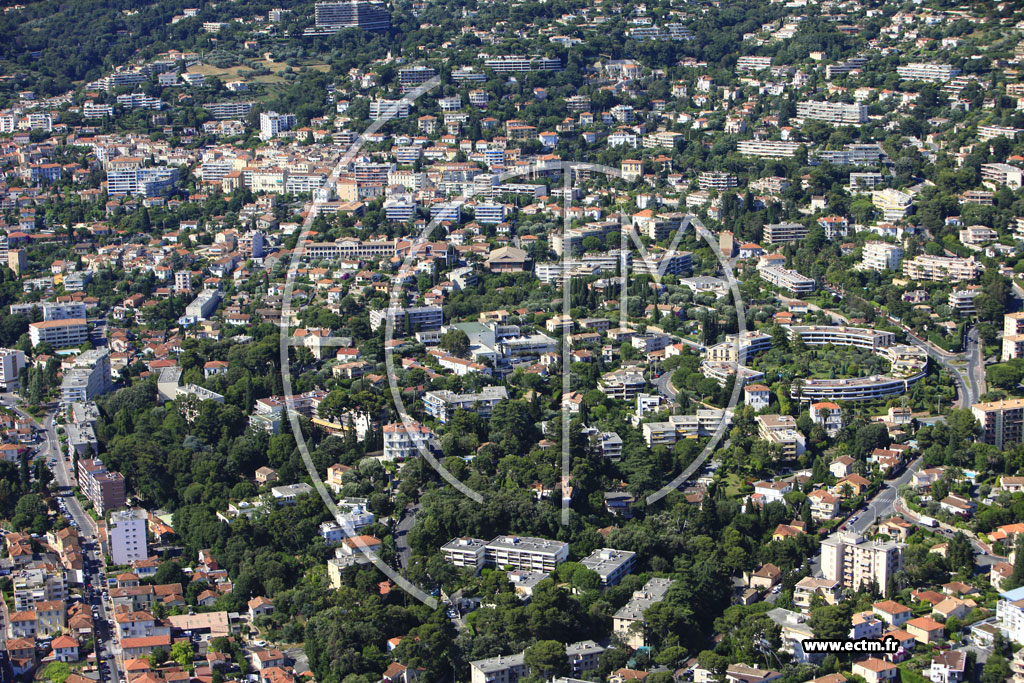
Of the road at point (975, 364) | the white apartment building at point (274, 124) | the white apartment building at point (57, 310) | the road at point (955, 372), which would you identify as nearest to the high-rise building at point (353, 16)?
the white apartment building at point (274, 124)

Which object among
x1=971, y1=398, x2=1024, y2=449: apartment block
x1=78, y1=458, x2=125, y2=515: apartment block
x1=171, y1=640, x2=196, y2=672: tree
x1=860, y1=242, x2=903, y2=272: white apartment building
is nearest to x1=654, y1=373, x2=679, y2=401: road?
x1=971, y1=398, x2=1024, y2=449: apartment block

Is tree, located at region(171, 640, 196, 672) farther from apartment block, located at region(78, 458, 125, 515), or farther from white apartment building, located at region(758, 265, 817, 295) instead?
white apartment building, located at region(758, 265, 817, 295)

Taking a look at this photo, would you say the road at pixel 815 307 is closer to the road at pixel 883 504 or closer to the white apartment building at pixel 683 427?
the white apartment building at pixel 683 427

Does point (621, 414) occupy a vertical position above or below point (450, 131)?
below

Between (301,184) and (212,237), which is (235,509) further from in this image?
(301,184)

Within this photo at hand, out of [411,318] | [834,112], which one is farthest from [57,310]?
[834,112]

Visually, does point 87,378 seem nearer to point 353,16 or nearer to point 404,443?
point 404,443

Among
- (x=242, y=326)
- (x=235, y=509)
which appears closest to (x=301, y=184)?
(x=242, y=326)
